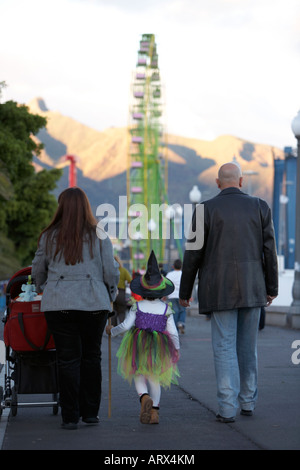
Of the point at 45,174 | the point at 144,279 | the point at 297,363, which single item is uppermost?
the point at 45,174

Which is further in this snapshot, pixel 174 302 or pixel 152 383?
pixel 174 302

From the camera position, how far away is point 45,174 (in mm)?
46781

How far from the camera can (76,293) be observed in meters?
6.87

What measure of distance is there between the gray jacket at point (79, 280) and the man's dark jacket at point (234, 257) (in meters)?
0.62

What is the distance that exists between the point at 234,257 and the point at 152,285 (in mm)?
652

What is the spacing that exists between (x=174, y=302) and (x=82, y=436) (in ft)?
41.2

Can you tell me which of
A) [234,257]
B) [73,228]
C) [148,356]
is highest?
[73,228]

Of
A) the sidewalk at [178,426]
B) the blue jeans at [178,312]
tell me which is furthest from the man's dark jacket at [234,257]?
the blue jeans at [178,312]

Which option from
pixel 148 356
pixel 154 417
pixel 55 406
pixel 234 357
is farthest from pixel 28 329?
pixel 234 357

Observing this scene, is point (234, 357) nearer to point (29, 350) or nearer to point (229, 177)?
point (229, 177)

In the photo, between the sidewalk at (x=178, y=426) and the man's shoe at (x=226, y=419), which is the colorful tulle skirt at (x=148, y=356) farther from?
the man's shoe at (x=226, y=419)

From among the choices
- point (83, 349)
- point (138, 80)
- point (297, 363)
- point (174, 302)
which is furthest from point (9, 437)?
point (138, 80)
